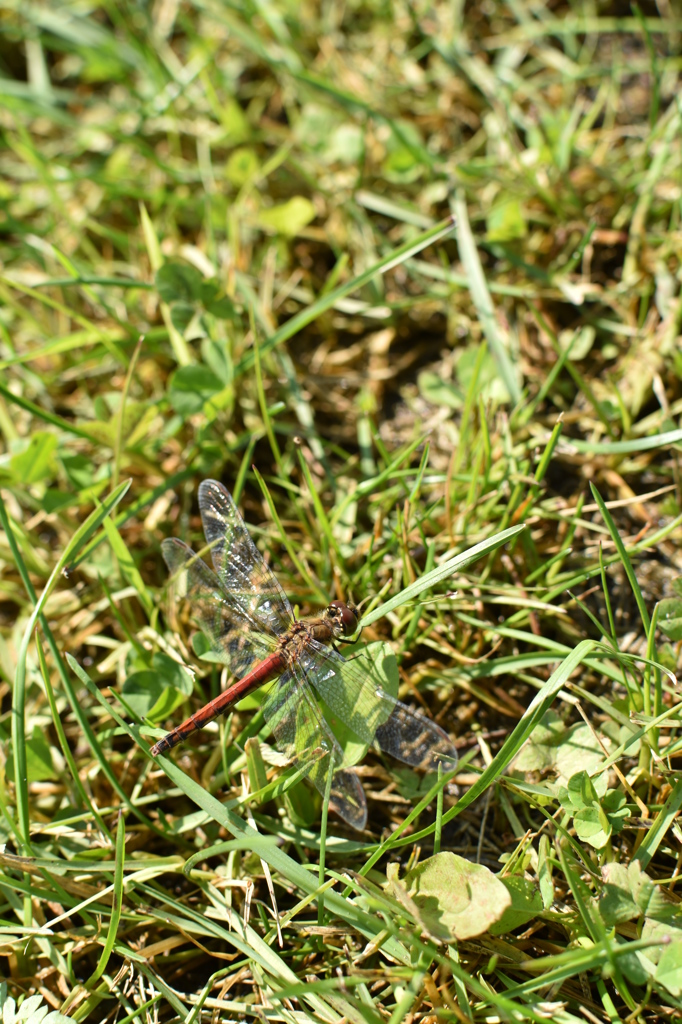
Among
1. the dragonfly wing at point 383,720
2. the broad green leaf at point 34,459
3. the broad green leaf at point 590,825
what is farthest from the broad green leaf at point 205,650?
the broad green leaf at point 590,825

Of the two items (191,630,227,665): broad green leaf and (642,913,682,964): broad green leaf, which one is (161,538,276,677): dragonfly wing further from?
(642,913,682,964): broad green leaf

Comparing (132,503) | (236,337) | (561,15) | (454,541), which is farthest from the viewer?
(561,15)

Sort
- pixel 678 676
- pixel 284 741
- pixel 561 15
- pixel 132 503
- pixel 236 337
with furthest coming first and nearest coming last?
1. pixel 561 15
2. pixel 236 337
3. pixel 132 503
4. pixel 678 676
5. pixel 284 741

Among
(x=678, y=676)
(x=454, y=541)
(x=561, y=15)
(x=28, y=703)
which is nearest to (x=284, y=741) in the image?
(x=454, y=541)

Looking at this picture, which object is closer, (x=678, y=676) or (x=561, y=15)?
(x=678, y=676)

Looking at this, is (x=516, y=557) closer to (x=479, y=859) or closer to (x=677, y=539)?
(x=677, y=539)

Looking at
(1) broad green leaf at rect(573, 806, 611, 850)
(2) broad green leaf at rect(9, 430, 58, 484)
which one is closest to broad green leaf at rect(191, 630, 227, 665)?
(2) broad green leaf at rect(9, 430, 58, 484)

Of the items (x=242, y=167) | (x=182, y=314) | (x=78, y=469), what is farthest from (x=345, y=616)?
(x=242, y=167)
